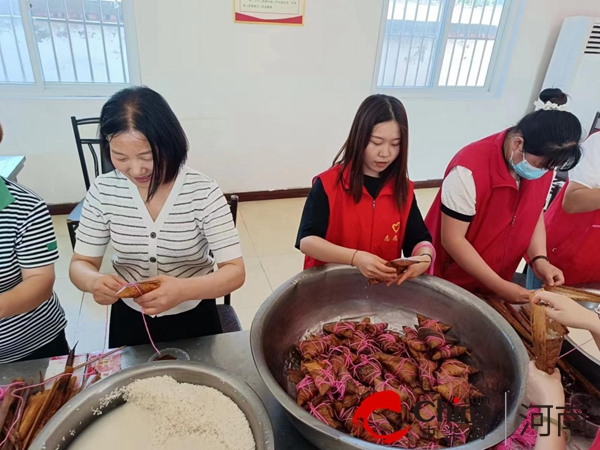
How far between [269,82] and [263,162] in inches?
28.4

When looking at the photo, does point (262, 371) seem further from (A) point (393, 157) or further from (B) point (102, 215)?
(A) point (393, 157)

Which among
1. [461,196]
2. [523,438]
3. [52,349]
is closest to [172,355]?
[52,349]

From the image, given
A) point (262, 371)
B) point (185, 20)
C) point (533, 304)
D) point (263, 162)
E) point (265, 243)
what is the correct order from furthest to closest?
1. point (263, 162)
2. point (265, 243)
3. point (185, 20)
4. point (533, 304)
5. point (262, 371)

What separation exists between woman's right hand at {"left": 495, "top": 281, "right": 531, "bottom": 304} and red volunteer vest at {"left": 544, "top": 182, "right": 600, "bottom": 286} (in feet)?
1.22

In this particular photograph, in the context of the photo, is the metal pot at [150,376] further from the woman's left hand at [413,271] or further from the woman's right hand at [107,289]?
the woman's left hand at [413,271]

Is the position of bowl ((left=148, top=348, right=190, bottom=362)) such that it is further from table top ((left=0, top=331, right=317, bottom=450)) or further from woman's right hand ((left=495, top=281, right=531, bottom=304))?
woman's right hand ((left=495, top=281, right=531, bottom=304))

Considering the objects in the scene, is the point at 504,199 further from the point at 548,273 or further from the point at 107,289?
the point at 107,289

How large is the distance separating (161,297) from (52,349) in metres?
0.59

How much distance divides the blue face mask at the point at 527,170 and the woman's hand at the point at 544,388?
686mm

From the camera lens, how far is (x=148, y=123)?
1.00 metres

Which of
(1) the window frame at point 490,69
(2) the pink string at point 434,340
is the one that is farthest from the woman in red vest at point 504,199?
(1) the window frame at point 490,69

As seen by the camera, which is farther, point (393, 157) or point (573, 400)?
Answer: point (393, 157)

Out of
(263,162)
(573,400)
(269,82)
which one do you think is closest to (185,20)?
(269,82)

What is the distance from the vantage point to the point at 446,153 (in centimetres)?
424
